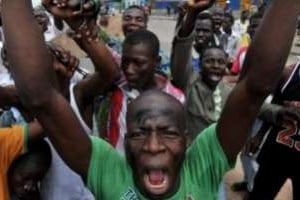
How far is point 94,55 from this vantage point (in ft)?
9.27

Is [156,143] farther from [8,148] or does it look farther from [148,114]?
[8,148]

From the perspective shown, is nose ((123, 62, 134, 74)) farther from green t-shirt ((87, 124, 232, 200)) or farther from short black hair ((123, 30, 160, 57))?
green t-shirt ((87, 124, 232, 200))

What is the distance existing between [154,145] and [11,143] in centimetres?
100

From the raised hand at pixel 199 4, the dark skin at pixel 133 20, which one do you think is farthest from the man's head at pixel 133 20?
the raised hand at pixel 199 4

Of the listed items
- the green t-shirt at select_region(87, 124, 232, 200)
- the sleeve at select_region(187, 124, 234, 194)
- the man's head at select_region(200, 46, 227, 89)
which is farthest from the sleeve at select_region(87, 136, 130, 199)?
the man's head at select_region(200, 46, 227, 89)

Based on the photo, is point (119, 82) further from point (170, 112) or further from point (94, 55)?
point (170, 112)

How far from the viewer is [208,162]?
202 cm

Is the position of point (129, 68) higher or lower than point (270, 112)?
higher

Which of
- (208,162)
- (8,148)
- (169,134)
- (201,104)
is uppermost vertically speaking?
(169,134)

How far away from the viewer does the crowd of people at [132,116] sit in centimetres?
183

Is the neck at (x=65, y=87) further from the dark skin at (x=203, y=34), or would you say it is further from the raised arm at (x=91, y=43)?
the dark skin at (x=203, y=34)

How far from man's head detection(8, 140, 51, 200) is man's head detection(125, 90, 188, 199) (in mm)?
984

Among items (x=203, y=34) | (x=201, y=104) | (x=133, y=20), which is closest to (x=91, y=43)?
(x=201, y=104)

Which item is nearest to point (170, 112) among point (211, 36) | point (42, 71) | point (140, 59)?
point (42, 71)
